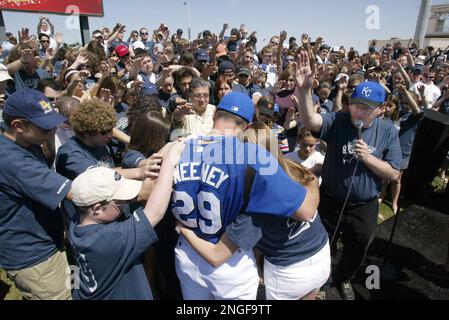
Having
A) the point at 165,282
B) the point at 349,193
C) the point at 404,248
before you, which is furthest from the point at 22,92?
the point at 404,248

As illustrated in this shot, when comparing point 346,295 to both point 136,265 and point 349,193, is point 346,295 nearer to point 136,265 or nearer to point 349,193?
point 349,193

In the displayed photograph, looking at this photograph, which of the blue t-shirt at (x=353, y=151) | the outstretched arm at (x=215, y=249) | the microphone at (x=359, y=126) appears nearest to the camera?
the outstretched arm at (x=215, y=249)

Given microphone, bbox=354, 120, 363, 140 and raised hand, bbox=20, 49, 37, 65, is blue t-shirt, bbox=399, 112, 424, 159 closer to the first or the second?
microphone, bbox=354, 120, 363, 140

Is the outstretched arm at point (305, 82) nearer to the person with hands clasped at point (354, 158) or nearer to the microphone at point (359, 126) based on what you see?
the person with hands clasped at point (354, 158)

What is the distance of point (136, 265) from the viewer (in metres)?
1.84

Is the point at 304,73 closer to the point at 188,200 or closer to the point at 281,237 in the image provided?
the point at 281,237

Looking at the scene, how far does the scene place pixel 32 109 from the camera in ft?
6.48

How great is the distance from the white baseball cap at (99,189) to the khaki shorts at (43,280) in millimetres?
1021

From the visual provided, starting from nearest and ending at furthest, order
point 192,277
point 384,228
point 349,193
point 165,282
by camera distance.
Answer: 1. point 192,277
2. point 165,282
3. point 349,193
4. point 384,228

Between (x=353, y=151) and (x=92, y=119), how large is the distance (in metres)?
2.42

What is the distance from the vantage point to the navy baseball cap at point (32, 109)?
1.96 metres

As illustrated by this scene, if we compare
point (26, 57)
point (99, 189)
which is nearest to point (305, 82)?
point (99, 189)

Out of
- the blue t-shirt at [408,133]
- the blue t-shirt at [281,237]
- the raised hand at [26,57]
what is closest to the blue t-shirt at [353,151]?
the blue t-shirt at [281,237]

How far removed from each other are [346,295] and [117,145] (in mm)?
3363
